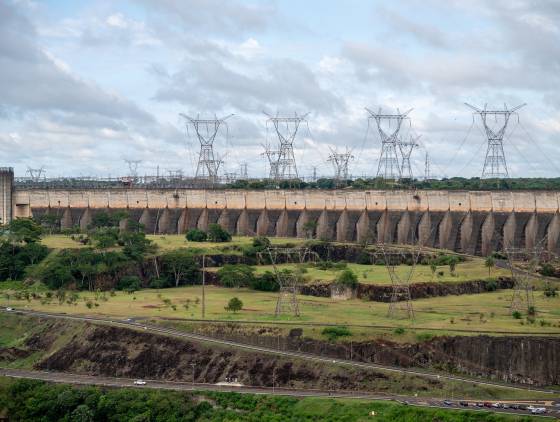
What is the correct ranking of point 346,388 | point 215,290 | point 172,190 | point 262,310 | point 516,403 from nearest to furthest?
point 516,403, point 346,388, point 262,310, point 215,290, point 172,190

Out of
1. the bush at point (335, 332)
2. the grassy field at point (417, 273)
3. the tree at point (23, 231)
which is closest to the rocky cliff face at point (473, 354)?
the bush at point (335, 332)

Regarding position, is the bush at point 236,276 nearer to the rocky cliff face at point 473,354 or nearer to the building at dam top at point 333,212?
the building at dam top at point 333,212

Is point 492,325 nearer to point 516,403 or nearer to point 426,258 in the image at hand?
point 516,403

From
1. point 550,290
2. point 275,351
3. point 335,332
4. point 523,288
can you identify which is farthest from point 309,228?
point 275,351

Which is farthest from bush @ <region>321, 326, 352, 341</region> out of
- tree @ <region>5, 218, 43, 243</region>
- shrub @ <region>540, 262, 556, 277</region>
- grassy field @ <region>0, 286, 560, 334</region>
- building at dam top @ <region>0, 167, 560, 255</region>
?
tree @ <region>5, 218, 43, 243</region>

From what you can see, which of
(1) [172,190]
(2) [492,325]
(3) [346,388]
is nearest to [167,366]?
(3) [346,388]

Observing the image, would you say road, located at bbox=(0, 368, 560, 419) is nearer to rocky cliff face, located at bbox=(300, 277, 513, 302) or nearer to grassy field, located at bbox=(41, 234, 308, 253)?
rocky cliff face, located at bbox=(300, 277, 513, 302)
